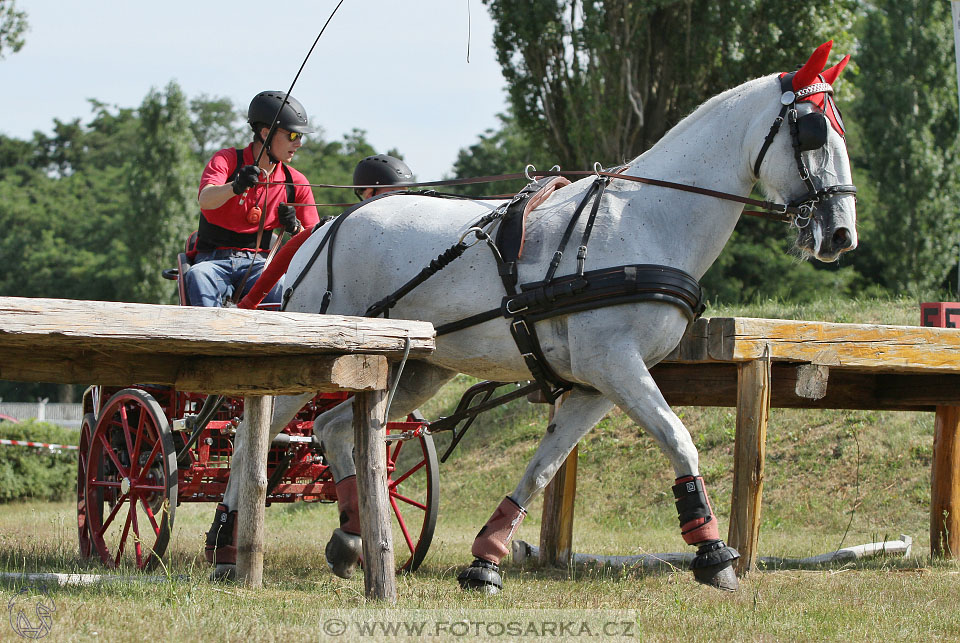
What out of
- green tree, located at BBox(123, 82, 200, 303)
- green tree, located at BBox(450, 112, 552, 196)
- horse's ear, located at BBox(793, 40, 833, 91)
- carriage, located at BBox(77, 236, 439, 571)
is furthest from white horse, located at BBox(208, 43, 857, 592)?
green tree, located at BBox(450, 112, 552, 196)

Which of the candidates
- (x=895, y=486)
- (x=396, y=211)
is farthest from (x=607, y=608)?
(x=895, y=486)

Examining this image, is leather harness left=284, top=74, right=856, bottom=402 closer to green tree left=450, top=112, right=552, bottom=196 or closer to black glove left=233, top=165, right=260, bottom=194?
black glove left=233, top=165, right=260, bottom=194

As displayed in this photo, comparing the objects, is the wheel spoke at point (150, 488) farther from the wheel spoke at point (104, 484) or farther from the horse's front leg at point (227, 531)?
the horse's front leg at point (227, 531)

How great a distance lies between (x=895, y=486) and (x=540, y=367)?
253 inches

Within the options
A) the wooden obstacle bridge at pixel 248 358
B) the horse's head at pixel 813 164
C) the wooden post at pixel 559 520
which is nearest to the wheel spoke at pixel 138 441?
the wooden obstacle bridge at pixel 248 358

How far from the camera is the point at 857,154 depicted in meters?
32.9

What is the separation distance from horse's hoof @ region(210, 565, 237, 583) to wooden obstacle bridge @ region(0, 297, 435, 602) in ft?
1.17

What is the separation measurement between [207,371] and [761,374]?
295 centimetres

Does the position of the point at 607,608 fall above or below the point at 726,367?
below

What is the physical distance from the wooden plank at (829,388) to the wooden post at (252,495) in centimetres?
297

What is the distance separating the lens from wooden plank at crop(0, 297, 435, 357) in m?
3.48

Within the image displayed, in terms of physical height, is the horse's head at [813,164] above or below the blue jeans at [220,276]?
above

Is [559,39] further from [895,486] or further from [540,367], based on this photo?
[540,367]

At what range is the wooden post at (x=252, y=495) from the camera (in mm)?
4770
